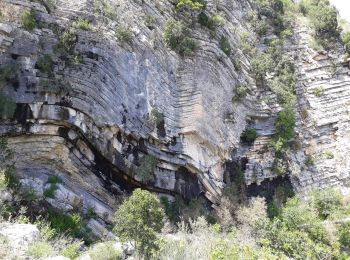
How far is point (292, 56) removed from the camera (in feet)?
92.5

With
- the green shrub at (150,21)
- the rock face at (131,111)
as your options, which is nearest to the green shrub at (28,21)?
the rock face at (131,111)

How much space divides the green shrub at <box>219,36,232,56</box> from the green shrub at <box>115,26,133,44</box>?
7328 millimetres

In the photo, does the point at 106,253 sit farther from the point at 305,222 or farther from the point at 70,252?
the point at 305,222

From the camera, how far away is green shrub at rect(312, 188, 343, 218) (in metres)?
20.7

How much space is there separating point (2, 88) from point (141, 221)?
6.97 meters

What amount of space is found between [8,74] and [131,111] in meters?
5.13

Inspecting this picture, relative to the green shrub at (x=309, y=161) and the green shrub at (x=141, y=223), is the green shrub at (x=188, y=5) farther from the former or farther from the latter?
the green shrub at (x=141, y=223)

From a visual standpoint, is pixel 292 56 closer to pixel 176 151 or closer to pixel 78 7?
pixel 176 151

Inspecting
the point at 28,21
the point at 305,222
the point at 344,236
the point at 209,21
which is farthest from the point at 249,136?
the point at 28,21

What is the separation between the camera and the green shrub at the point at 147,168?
54.4ft

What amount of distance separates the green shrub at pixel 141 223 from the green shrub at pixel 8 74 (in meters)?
6.22

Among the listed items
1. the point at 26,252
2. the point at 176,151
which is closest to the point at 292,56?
the point at 176,151

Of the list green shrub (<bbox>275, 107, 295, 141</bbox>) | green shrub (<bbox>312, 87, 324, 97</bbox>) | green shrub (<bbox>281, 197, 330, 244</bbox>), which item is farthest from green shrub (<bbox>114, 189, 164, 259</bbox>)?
green shrub (<bbox>312, 87, 324, 97</bbox>)

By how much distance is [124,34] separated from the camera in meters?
17.5
